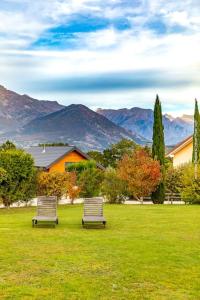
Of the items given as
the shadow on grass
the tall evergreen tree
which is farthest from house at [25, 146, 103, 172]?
the shadow on grass

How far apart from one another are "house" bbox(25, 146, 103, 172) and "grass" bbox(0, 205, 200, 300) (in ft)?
85.1

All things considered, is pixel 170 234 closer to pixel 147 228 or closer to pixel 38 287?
pixel 147 228

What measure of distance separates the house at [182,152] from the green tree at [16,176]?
95.8 feet

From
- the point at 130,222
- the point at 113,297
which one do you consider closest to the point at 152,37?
the point at 130,222

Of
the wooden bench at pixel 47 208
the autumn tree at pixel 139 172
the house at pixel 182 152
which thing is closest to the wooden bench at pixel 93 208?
the wooden bench at pixel 47 208

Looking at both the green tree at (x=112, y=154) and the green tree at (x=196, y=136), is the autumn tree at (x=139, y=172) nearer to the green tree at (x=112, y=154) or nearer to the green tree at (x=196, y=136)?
the green tree at (x=196, y=136)

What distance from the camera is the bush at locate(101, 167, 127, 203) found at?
28.3 metres

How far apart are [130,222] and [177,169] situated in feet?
62.0

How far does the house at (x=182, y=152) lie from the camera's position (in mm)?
50975

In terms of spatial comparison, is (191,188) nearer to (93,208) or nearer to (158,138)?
(158,138)

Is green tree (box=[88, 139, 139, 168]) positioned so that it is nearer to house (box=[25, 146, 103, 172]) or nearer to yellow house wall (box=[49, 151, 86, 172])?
house (box=[25, 146, 103, 172])

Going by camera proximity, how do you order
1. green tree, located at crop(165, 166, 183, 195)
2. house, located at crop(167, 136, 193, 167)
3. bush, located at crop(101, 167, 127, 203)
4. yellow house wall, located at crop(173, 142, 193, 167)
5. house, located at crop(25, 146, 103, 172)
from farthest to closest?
yellow house wall, located at crop(173, 142, 193, 167) → house, located at crop(167, 136, 193, 167) → house, located at crop(25, 146, 103, 172) → green tree, located at crop(165, 166, 183, 195) → bush, located at crop(101, 167, 127, 203)

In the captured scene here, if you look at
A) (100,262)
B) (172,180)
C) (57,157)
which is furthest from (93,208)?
(57,157)

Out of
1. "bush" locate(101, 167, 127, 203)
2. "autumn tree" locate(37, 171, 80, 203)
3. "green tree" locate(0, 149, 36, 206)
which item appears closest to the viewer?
"green tree" locate(0, 149, 36, 206)
